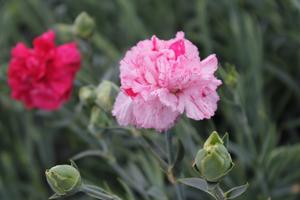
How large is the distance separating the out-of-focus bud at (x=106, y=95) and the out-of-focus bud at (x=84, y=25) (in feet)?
0.82

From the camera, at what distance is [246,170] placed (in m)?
1.47

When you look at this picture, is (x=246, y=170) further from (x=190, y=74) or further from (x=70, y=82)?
(x=190, y=74)

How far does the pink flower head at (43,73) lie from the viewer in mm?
1220

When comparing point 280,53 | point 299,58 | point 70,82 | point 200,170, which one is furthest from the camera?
point 280,53

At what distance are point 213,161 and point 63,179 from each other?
0.66 feet

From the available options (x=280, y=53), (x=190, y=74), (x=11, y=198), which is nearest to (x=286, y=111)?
(x=280, y=53)

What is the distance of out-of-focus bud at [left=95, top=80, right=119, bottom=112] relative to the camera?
982 mm

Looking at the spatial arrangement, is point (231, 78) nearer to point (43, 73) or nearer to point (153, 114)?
point (153, 114)

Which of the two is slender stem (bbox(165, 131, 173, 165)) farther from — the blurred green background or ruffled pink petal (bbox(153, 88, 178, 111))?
the blurred green background

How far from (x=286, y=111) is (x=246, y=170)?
239 millimetres

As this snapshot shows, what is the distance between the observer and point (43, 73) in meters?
1.22

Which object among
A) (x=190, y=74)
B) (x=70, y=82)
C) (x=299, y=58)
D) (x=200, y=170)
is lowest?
(x=200, y=170)

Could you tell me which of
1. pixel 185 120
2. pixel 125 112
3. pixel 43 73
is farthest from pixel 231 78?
pixel 43 73

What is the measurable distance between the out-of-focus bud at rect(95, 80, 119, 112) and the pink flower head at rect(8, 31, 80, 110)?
9.8 inches
